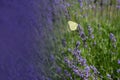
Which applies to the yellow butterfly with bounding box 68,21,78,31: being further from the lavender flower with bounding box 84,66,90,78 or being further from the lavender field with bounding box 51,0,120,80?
the lavender flower with bounding box 84,66,90,78

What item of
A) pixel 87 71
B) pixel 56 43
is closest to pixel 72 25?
pixel 56 43

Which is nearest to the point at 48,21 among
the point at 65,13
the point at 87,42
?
the point at 65,13

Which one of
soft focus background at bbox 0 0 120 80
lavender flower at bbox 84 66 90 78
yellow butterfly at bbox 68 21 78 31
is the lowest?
lavender flower at bbox 84 66 90 78

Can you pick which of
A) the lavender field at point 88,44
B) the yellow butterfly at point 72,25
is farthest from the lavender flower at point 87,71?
the yellow butterfly at point 72,25

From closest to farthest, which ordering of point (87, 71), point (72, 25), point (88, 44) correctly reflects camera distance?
1. point (87, 71)
2. point (88, 44)
3. point (72, 25)

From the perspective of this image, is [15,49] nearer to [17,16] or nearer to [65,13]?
[17,16]

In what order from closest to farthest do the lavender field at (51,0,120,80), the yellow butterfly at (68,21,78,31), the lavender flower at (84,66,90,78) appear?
the lavender flower at (84,66,90,78), the lavender field at (51,0,120,80), the yellow butterfly at (68,21,78,31)

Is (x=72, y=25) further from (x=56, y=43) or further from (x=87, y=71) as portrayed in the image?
(x=87, y=71)

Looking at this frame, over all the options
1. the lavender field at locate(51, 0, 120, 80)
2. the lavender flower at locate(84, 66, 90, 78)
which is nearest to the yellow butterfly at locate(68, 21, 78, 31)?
the lavender field at locate(51, 0, 120, 80)

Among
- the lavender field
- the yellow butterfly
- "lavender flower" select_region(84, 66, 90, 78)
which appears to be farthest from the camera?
the yellow butterfly
